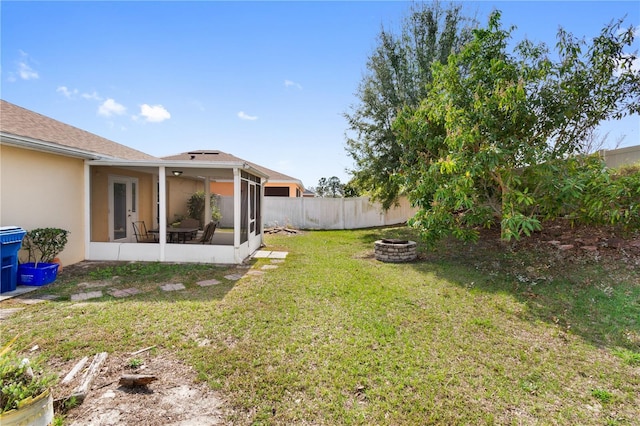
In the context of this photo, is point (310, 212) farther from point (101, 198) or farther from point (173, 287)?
point (173, 287)

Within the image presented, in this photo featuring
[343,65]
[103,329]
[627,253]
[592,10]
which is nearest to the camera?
[103,329]

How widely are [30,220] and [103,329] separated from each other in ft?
14.4

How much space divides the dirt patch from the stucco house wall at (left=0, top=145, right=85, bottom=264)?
4941mm

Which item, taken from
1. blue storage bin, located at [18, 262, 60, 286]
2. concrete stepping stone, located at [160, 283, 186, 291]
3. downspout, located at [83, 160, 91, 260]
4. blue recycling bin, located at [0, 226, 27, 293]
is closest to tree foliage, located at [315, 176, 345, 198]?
downspout, located at [83, 160, 91, 260]

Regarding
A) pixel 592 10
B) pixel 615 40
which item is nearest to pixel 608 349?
pixel 615 40

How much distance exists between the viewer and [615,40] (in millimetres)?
6777

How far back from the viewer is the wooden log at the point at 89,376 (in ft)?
8.84

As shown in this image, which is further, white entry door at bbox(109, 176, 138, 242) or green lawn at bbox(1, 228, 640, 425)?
white entry door at bbox(109, 176, 138, 242)

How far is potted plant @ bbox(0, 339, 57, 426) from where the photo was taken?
2.03 m

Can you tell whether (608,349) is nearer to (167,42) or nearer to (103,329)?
(103,329)

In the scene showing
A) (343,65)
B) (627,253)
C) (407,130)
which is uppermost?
(343,65)

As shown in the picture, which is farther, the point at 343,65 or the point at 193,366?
the point at 343,65

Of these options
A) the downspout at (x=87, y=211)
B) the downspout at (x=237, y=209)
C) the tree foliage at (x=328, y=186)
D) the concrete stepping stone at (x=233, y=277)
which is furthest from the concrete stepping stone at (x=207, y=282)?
the tree foliage at (x=328, y=186)

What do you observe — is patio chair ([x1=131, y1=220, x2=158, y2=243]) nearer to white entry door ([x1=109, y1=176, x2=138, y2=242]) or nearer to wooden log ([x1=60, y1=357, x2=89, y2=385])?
white entry door ([x1=109, y1=176, x2=138, y2=242])
